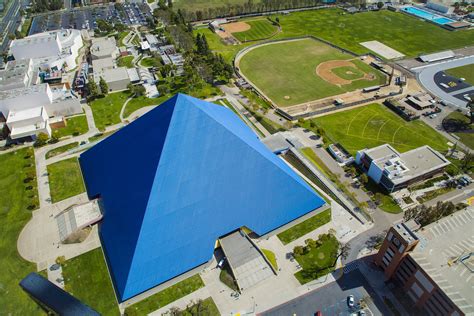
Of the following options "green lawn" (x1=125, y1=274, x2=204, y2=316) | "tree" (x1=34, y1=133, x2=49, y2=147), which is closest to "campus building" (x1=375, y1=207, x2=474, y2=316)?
"green lawn" (x1=125, y1=274, x2=204, y2=316)

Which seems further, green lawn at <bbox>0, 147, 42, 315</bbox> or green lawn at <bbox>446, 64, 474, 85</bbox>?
green lawn at <bbox>446, 64, 474, 85</bbox>

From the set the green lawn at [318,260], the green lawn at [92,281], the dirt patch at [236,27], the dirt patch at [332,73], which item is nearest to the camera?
the green lawn at [92,281]

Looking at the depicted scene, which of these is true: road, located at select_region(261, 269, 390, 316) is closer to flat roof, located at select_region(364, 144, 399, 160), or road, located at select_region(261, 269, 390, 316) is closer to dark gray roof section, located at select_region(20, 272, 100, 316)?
dark gray roof section, located at select_region(20, 272, 100, 316)

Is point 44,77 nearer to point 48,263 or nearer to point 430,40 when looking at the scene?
point 48,263

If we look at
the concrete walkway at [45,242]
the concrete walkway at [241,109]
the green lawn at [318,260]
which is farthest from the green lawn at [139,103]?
the green lawn at [318,260]

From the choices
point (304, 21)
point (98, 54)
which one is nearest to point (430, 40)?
point (304, 21)

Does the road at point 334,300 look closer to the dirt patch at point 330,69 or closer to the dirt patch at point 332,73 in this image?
the dirt patch at point 332,73
